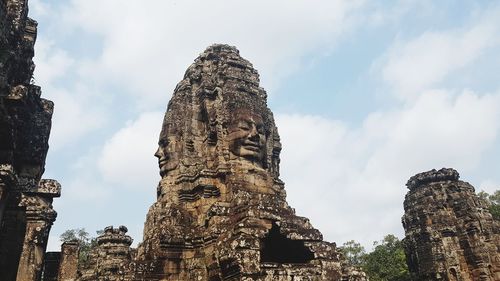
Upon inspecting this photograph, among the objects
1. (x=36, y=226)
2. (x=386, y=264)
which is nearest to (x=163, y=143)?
(x=36, y=226)

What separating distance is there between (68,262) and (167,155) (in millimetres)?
5623

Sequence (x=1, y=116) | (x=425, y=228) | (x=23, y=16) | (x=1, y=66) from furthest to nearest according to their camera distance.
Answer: (x=425, y=228)
(x=23, y=16)
(x=1, y=66)
(x=1, y=116)

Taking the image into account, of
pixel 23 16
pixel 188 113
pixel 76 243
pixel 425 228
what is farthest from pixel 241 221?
pixel 425 228

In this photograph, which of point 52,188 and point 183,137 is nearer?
point 52,188

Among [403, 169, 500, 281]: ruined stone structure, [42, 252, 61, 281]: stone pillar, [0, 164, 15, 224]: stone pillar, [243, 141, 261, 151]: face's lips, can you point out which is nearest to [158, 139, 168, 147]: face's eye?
[243, 141, 261, 151]: face's lips

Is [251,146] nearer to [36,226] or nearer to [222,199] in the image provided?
[222,199]

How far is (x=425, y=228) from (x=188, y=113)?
889 centimetres

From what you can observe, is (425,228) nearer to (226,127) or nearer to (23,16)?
(226,127)

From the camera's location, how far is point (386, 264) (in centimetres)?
3481

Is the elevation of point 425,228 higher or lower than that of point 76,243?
higher

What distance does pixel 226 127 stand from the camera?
507 inches

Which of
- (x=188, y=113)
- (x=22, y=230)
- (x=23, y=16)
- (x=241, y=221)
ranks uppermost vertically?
(x=188, y=113)

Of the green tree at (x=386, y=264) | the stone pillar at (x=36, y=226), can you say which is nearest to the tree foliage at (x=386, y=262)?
the green tree at (x=386, y=264)

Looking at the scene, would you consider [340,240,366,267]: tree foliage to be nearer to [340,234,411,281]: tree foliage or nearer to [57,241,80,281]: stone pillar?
[340,234,411,281]: tree foliage
